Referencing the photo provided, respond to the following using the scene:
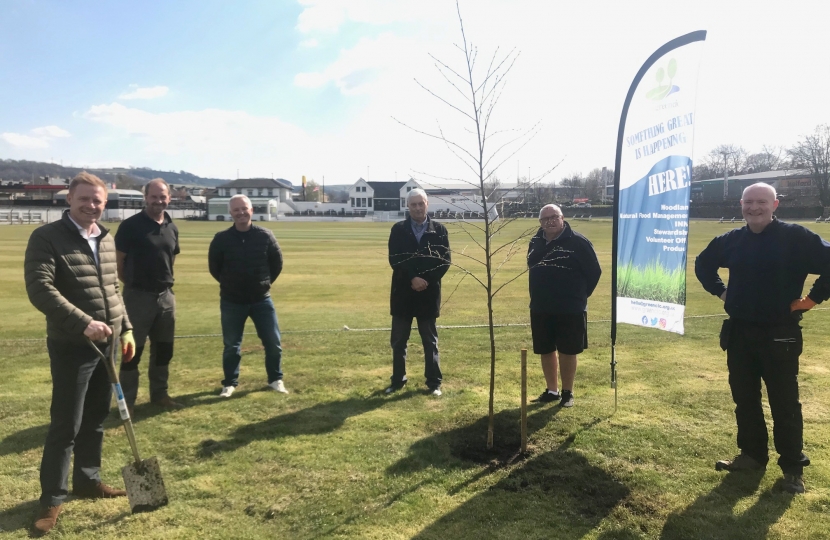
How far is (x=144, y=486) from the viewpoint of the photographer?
3.60m

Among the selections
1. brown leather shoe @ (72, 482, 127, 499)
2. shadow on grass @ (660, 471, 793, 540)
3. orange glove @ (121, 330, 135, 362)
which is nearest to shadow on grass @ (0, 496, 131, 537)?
brown leather shoe @ (72, 482, 127, 499)

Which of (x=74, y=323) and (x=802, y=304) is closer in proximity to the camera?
(x=74, y=323)

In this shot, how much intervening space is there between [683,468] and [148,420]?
4.78 m

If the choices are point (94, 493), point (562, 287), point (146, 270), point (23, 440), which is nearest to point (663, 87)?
point (562, 287)

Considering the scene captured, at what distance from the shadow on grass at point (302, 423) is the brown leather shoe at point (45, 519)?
3.70 feet

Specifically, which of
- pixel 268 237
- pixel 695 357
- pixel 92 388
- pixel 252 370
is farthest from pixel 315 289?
pixel 92 388

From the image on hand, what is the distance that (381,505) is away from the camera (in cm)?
362

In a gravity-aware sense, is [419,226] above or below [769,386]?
above

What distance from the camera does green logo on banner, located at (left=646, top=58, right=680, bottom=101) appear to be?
4.80 m

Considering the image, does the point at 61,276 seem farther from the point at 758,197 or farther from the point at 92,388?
the point at 758,197

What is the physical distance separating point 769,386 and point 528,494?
6.46ft

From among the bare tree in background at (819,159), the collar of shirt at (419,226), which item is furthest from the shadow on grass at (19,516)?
the bare tree in background at (819,159)

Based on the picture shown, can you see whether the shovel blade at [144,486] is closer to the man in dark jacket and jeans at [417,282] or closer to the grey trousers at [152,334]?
the grey trousers at [152,334]

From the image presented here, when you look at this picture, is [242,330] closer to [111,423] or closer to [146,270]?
[146,270]
